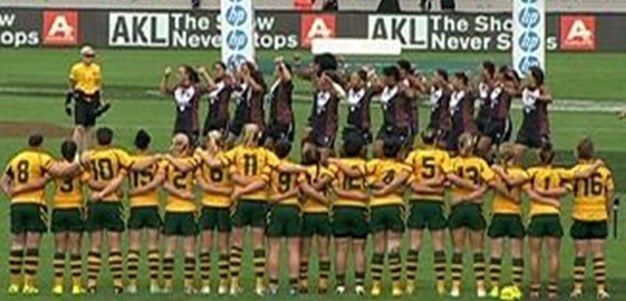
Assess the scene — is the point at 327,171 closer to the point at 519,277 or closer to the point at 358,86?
the point at 519,277

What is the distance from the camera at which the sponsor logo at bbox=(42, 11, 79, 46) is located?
214ft

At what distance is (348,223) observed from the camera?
31.6 m

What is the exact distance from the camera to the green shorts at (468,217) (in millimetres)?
31766

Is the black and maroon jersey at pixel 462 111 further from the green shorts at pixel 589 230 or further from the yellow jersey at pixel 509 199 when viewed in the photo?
the green shorts at pixel 589 230

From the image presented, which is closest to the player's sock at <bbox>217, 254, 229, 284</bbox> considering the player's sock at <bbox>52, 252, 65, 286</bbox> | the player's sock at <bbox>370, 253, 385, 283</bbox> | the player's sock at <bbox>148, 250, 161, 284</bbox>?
the player's sock at <bbox>148, 250, 161, 284</bbox>

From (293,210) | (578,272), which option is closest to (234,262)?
(293,210)

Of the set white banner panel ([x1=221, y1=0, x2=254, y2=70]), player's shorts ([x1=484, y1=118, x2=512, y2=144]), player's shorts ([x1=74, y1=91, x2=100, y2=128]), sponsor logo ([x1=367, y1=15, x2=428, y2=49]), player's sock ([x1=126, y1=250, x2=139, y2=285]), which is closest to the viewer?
player's sock ([x1=126, y1=250, x2=139, y2=285])

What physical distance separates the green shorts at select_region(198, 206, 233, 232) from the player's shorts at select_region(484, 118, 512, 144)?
9539mm

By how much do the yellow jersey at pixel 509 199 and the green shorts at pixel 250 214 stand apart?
3001 mm

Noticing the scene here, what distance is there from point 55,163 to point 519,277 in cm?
615

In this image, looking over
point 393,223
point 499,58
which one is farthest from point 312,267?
point 499,58

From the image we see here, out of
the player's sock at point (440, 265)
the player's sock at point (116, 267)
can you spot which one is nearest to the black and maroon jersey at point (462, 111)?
the player's sock at point (440, 265)

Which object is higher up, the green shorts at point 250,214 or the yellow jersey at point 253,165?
the yellow jersey at point 253,165

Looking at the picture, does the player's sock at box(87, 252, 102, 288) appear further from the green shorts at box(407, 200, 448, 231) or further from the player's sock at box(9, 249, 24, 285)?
the green shorts at box(407, 200, 448, 231)
